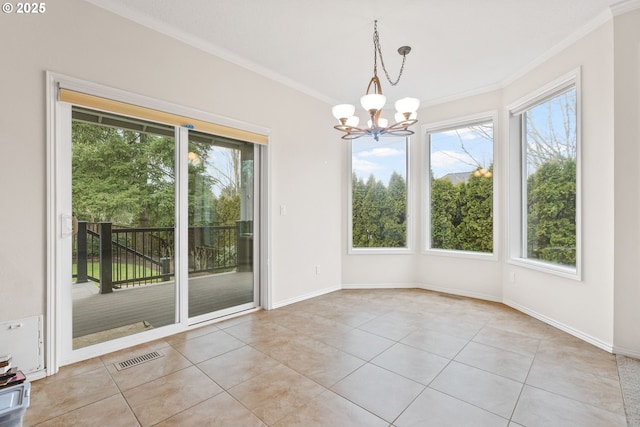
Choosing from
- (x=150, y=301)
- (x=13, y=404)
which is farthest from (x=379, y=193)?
(x=13, y=404)

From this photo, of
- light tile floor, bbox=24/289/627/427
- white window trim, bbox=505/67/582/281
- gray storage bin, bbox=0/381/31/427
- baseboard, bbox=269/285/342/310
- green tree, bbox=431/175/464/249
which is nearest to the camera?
gray storage bin, bbox=0/381/31/427

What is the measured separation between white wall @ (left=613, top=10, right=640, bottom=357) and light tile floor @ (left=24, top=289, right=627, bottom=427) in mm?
339

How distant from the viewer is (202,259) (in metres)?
3.25

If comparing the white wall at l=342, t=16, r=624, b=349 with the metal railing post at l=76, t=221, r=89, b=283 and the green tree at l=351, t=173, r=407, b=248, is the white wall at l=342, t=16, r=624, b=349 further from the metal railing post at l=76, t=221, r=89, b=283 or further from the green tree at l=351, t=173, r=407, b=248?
the metal railing post at l=76, t=221, r=89, b=283

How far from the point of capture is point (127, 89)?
2.57m

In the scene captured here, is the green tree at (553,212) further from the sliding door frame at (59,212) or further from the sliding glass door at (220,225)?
the sliding door frame at (59,212)

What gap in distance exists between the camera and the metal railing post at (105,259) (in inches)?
102

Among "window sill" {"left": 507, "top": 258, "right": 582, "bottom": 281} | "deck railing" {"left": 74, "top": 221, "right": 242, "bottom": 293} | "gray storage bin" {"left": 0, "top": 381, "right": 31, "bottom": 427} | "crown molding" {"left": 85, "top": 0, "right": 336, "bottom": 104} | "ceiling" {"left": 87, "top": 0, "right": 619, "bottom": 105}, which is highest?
"ceiling" {"left": 87, "top": 0, "right": 619, "bottom": 105}

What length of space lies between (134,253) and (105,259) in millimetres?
221

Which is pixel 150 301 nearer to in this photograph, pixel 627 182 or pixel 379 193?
pixel 379 193

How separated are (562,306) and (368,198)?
271 centimetres

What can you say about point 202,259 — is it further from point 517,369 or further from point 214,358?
point 517,369

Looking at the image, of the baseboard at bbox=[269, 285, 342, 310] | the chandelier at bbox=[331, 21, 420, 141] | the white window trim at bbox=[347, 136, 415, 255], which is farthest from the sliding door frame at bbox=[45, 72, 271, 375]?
the white window trim at bbox=[347, 136, 415, 255]

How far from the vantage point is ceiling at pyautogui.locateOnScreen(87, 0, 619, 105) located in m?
2.52
